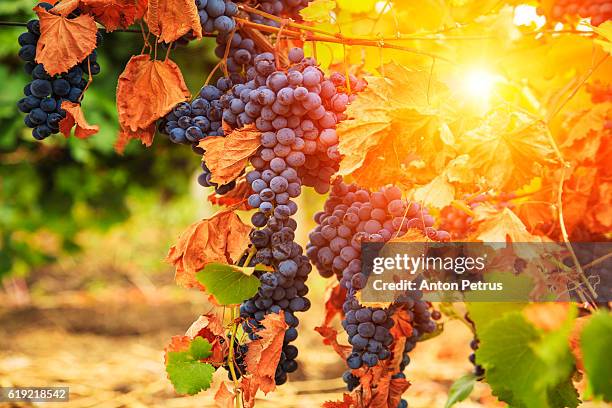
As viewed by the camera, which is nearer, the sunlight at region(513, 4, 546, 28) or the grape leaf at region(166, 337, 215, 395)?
the grape leaf at region(166, 337, 215, 395)

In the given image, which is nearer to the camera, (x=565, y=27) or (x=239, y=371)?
(x=239, y=371)

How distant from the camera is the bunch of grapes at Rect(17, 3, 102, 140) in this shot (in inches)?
31.8

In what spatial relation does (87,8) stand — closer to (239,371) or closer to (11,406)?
(239,371)

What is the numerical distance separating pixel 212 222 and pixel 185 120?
0.45 feet

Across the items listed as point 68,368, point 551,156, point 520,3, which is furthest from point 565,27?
point 68,368

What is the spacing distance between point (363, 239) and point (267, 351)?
0.62ft

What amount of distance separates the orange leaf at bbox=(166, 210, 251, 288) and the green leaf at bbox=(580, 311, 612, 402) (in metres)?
0.45

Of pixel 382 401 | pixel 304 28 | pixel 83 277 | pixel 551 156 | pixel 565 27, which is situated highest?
pixel 83 277

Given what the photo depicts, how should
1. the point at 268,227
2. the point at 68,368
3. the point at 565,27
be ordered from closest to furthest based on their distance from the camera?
the point at 268,227 < the point at 565,27 < the point at 68,368

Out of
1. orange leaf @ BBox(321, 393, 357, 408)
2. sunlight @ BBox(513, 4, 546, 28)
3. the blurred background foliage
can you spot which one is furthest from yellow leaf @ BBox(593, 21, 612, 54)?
the blurred background foliage

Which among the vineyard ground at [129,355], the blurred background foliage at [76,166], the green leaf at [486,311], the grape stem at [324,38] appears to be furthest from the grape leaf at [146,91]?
the blurred background foliage at [76,166]

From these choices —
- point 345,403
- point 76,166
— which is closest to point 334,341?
point 345,403

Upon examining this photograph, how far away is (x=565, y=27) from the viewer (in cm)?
106

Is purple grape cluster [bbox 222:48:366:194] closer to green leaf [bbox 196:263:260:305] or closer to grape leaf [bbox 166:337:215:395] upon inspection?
green leaf [bbox 196:263:260:305]
